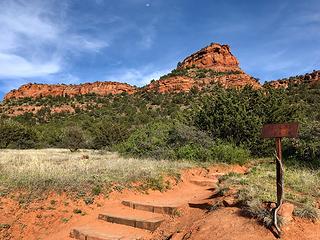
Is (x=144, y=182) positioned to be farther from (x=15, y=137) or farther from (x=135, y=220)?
(x=15, y=137)

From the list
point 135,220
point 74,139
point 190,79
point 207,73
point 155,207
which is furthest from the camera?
point 207,73

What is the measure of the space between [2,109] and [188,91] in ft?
115

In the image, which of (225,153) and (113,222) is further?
(225,153)

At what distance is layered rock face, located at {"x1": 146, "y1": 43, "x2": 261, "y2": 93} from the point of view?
205 ft

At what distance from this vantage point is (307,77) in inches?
2347

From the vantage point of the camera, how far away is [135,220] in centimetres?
766

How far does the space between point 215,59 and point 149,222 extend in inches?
2915

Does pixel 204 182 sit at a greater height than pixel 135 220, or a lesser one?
greater

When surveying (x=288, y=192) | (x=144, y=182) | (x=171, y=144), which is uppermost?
(x=171, y=144)

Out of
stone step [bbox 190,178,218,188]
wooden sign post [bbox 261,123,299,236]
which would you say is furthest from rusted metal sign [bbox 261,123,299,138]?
stone step [bbox 190,178,218,188]

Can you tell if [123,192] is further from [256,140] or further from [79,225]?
[256,140]

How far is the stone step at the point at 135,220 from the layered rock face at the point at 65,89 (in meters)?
72.3

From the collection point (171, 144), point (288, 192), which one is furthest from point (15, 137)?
point (288, 192)

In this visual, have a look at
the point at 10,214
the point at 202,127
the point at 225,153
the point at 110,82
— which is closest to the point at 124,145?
the point at 202,127
